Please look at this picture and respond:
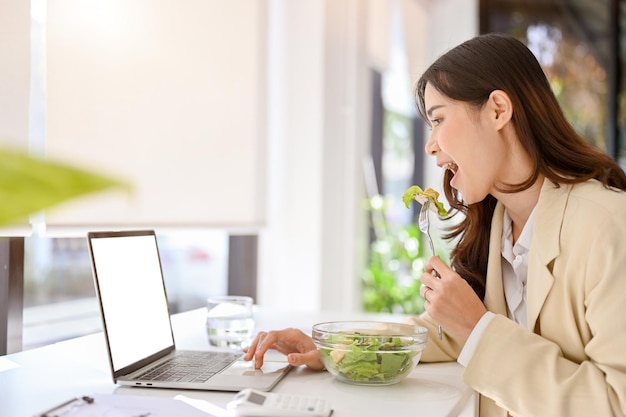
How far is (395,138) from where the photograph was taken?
5250 millimetres

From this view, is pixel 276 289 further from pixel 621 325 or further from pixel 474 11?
pixel 474 11

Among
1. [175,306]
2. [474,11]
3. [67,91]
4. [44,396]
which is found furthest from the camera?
[474,11]

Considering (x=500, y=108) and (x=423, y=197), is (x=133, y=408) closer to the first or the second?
(x=423, y=197)

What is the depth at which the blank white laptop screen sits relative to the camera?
1309 millimetres

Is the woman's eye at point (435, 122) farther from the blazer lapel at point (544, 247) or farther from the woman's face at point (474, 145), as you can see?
the blazer lapel at point (544, 247)

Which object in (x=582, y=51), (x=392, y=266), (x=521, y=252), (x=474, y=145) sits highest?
Answer: (x=582, y=51)

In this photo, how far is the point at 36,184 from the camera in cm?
32

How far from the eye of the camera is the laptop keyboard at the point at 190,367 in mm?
1318

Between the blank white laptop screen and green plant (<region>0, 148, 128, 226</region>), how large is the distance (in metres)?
0.98

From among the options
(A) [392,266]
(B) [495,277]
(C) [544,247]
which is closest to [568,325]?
(C) [544,247]

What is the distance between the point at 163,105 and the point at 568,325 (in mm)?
1492

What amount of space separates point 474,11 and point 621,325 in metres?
4.05

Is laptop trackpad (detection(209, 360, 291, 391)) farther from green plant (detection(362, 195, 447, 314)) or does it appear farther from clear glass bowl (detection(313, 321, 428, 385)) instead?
green plant (detection(362, 195, 447, 314))

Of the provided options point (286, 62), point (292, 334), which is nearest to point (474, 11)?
point (286, 62)
